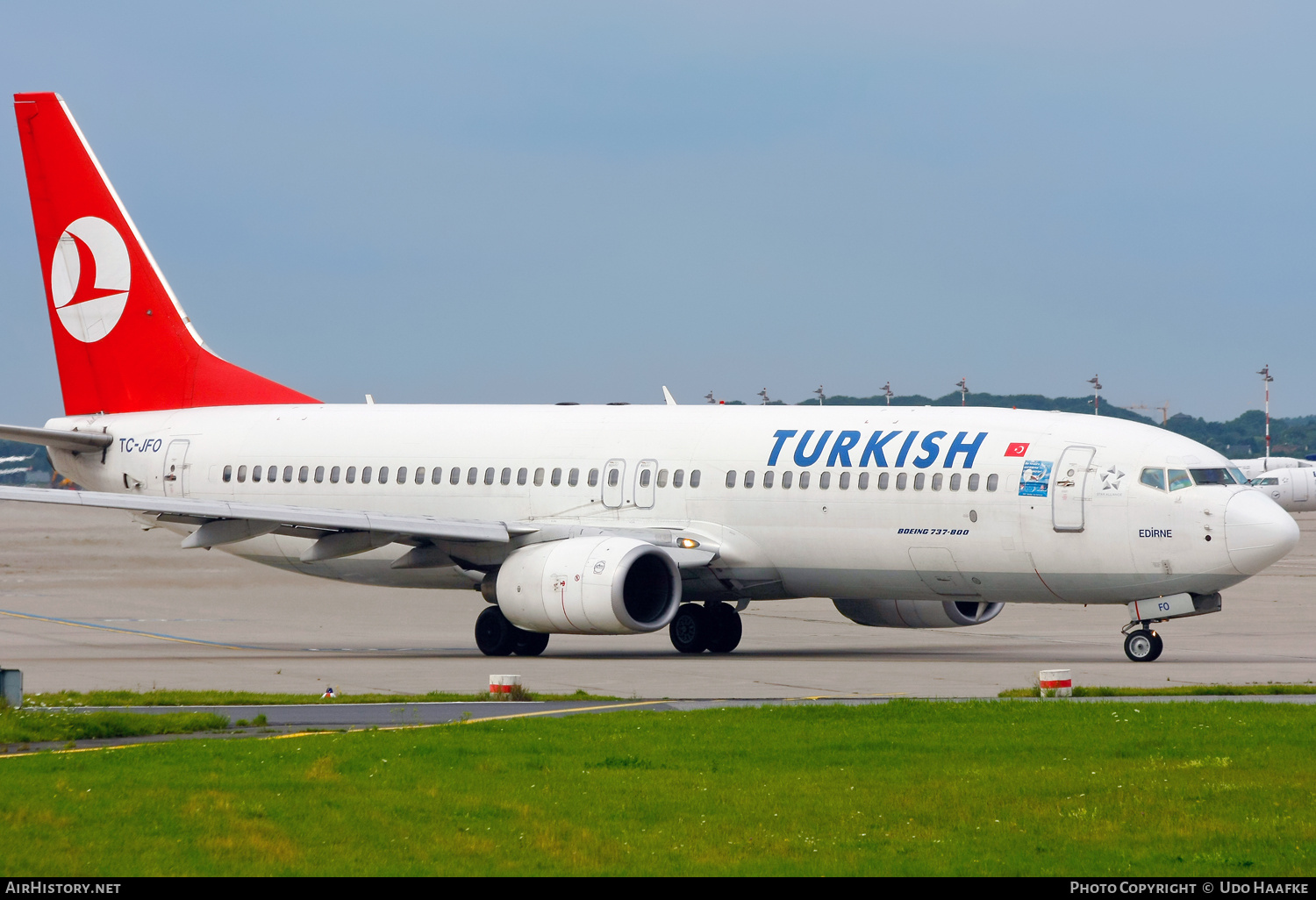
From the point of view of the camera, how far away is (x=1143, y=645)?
82.2ft

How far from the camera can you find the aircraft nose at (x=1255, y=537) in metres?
24.1

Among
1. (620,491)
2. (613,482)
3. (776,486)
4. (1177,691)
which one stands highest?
(613,482)

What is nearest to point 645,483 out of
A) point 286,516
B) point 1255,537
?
point 286,516

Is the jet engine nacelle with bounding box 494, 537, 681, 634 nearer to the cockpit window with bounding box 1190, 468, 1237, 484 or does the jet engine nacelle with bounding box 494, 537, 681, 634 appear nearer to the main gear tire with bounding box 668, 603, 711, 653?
the main gear tire with bounding box 668, 603, 711, 653

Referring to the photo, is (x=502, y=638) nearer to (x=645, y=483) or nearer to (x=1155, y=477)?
(x=645, y=483)

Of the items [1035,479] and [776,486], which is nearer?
[1035,479]

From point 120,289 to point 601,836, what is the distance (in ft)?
89.4

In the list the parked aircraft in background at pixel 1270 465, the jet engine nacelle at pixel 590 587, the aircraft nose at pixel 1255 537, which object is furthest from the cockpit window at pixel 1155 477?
the parked aircraft in background at pixel 1270 465

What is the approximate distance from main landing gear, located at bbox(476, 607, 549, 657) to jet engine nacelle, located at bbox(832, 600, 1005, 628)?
5235 millimetres

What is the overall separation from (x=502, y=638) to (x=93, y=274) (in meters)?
13.1

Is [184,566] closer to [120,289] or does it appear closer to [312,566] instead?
[120,289]

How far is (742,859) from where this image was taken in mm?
10180

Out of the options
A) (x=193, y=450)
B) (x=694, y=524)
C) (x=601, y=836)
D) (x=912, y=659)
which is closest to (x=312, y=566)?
(x=193, y=450)

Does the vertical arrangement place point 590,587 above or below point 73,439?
below
